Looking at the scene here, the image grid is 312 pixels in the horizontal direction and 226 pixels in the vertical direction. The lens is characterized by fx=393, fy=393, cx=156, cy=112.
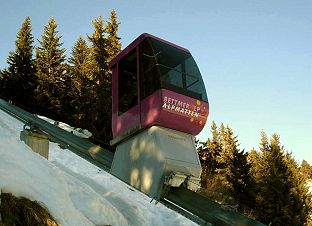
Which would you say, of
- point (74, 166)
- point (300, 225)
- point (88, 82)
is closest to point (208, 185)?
point (300, 225)

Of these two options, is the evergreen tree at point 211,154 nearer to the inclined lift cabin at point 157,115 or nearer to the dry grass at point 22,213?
the inclined lift cabin at point 157,115

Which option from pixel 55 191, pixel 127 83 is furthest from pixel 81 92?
pixel 55 191

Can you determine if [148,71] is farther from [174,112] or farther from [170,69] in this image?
[174,112]

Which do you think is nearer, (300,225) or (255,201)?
(300,225)

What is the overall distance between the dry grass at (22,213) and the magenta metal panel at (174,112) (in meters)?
Result: 3.38

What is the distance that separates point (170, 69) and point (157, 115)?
3.14 ft

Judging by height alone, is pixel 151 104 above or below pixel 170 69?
below

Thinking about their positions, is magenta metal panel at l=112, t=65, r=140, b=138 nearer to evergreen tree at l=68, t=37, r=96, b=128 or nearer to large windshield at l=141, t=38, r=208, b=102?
large windshield at l=141, t=38, r=208, b=102

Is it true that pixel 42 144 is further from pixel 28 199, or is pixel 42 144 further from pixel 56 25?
pixel 56 25

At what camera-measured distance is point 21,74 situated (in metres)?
26.8

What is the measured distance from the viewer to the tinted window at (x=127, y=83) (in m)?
7.43

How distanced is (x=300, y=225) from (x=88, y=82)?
17.0 meters

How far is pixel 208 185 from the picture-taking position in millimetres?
30234

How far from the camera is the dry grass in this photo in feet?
10.3
